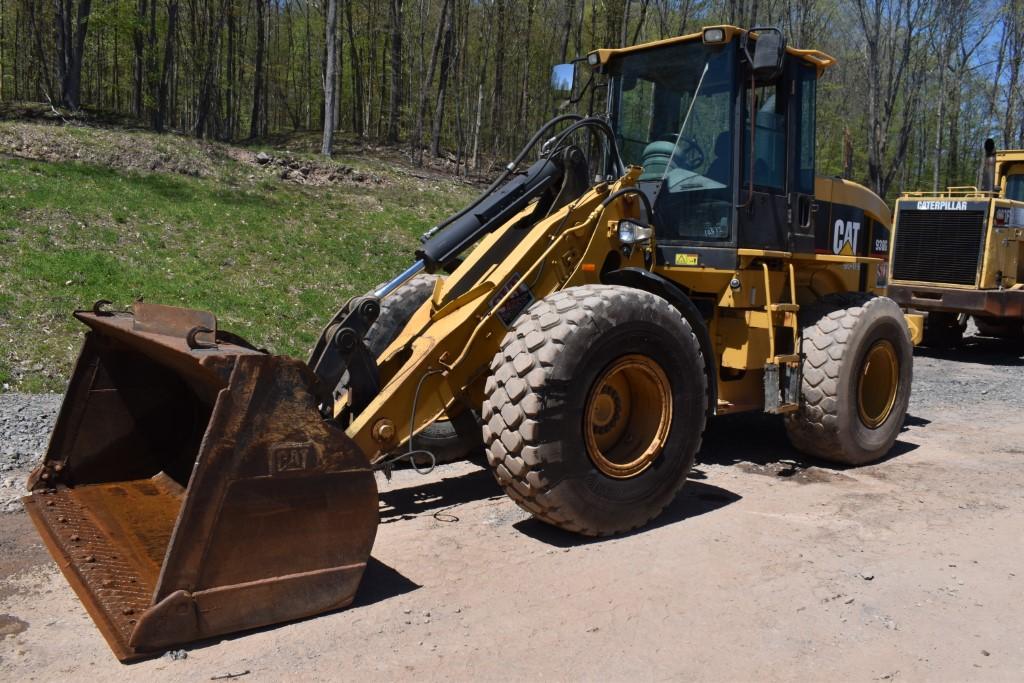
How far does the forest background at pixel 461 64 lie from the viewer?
2733 centimetres

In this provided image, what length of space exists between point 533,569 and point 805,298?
3814mm

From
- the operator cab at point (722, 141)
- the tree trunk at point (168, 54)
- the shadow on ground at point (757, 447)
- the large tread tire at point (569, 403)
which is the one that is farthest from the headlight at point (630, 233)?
the tree trunk at point (168, 54)

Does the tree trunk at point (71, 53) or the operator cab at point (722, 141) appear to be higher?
the tree trunk at point (71, 53)

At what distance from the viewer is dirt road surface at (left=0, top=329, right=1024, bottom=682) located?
3.49 m

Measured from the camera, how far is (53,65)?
43469 millimetres

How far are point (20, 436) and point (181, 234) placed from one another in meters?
8.55

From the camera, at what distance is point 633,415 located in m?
5.29

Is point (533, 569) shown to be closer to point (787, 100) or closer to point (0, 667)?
point (0, 667)

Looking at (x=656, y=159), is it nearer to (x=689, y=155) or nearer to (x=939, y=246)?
(x=689, y=155)

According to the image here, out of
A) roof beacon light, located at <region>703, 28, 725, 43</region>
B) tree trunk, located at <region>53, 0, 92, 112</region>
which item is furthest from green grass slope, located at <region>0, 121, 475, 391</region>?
tree trunk, located at <region>53, 0, 92, 112</region>

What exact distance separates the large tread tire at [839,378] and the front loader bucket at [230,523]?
3.85 meters

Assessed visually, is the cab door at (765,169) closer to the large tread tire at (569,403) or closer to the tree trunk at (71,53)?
the large tread tire at (569,403)

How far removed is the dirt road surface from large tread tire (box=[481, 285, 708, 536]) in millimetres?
255

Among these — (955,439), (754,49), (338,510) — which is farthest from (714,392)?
(955,439)
